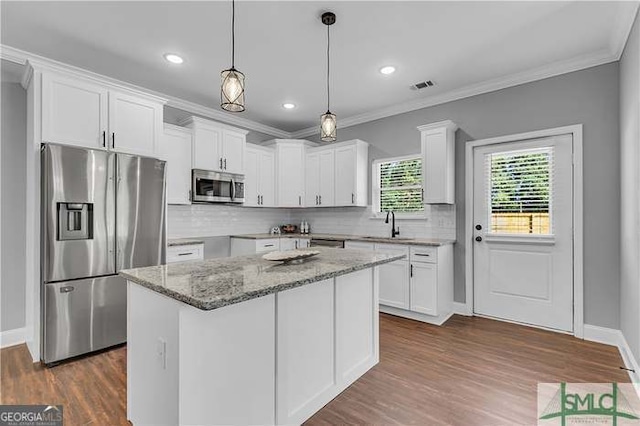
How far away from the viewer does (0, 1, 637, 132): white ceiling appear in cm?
240

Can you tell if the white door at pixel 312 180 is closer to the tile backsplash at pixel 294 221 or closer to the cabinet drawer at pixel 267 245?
the tile backsplash at pixel 294 221

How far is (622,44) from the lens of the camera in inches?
108

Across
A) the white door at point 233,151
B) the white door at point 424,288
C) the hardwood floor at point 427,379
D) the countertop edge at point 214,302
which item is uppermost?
the white door at point 233,151

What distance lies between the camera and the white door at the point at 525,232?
3291 millimetres

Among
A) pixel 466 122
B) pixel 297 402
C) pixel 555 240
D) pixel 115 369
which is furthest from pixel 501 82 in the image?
pixel 115 369

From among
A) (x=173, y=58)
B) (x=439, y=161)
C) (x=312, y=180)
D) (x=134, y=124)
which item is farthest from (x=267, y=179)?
(x=439, y=161)

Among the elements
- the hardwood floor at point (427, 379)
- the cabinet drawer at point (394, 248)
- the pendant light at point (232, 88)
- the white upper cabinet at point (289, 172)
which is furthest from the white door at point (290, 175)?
the pendant light at point (232, 88)

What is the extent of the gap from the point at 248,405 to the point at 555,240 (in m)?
3.41

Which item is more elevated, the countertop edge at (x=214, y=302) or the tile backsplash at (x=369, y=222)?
the tile backsplash at (x=369, y=222)

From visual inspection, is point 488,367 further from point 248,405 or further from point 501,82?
point 501,82

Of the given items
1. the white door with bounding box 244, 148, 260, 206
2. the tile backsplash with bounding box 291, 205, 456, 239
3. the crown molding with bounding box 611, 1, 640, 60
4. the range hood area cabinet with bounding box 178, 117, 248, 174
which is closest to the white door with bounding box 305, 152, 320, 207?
the tile backsplash with bounding box 291, 205, 456, 239

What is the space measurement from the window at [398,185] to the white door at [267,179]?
163cm

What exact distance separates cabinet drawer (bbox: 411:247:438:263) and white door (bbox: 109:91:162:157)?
10.2 ft

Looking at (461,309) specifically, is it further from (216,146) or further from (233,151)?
(216,146)
